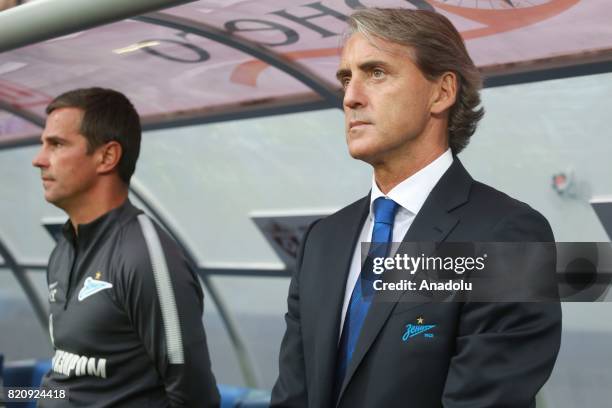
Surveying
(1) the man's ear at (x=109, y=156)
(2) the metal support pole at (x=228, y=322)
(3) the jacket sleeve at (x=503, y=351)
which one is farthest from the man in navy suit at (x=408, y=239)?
(2) the metal support pole at (x=228, y=322)

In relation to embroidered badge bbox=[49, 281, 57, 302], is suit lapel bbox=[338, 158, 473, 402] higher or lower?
higher

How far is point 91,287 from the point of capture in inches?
130

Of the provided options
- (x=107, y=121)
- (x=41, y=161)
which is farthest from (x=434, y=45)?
(x=41, y=161)

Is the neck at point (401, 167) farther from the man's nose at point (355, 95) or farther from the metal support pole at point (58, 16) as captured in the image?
the metal support pole at point (58, 16)

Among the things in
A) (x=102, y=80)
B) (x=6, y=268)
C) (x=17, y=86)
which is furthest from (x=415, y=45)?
(x=6, y=268)

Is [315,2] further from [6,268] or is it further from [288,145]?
[288,145]

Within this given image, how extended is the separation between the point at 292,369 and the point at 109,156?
5.29 feet

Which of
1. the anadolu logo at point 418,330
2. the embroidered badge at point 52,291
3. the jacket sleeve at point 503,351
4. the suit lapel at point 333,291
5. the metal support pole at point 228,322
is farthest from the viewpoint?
the metal support pole at point 228,322

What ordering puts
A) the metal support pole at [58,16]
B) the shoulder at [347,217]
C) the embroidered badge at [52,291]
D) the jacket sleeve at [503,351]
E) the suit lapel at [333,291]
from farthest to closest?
the embroidered badge at [52,291]
the metal support pole at [58,16]
the shoulder at [347,217]
the suit lapel at [333,291]
the jacket sleeve at [503,351]

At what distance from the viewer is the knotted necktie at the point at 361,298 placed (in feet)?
7.42

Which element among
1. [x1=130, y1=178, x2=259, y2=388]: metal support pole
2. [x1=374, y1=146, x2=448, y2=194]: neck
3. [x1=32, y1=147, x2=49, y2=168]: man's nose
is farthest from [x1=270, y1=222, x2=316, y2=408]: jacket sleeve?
[x1=130, y1=178, x2=259, y2=388]: metal support pole

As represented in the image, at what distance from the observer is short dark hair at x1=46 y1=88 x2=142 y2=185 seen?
3.65 meters

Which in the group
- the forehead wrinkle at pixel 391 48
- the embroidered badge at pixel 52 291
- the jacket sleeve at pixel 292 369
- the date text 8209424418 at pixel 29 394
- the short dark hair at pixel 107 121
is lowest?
the date text 8209424418 at pixel 29 394

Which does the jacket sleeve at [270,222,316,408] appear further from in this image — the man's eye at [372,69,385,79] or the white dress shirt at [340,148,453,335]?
the man's eye at [372,69,385,79]
